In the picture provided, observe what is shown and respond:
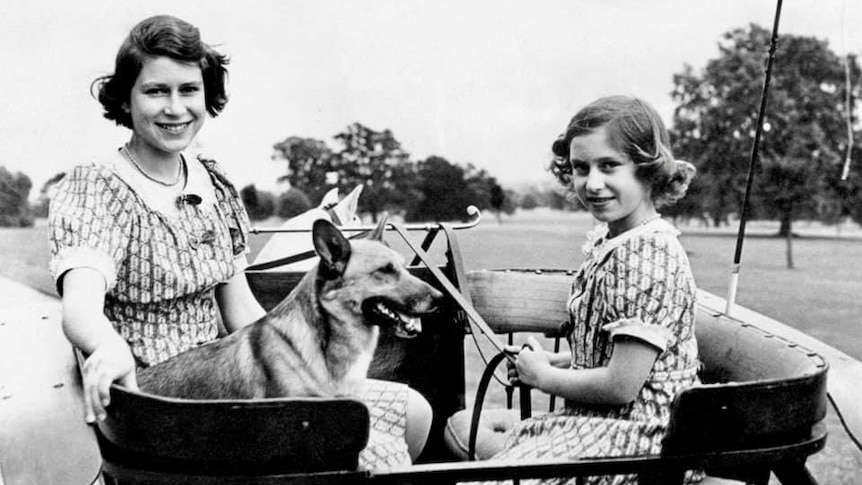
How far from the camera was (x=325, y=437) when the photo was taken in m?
1.40

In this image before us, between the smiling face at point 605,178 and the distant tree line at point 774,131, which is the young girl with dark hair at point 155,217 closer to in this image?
the smiling face at point 605,178

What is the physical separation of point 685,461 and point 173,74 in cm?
155

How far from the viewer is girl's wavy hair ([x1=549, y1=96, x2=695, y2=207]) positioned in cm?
191

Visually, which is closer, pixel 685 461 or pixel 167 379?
pixel 685 461

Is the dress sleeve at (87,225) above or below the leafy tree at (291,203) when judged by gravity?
above

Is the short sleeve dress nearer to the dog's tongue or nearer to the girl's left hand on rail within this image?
the dog's tongue

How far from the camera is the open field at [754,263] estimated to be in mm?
4316

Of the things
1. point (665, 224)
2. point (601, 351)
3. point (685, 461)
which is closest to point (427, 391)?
point (601, 351)

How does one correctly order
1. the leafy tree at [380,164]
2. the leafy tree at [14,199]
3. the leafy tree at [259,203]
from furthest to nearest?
the leafy tree at [380,164] → the leafy tree at [259,203] → the leafy tree at [14,199]

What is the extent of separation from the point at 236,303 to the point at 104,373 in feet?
2.96

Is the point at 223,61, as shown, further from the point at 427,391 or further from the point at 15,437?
the point at 427,391

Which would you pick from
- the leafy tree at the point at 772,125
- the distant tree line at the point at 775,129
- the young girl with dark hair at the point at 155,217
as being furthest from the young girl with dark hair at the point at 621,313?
the leafy tree at the point at 772,125

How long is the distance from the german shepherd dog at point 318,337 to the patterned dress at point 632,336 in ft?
1.39

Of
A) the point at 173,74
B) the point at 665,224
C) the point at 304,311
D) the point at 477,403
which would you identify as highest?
the point at 173,74
